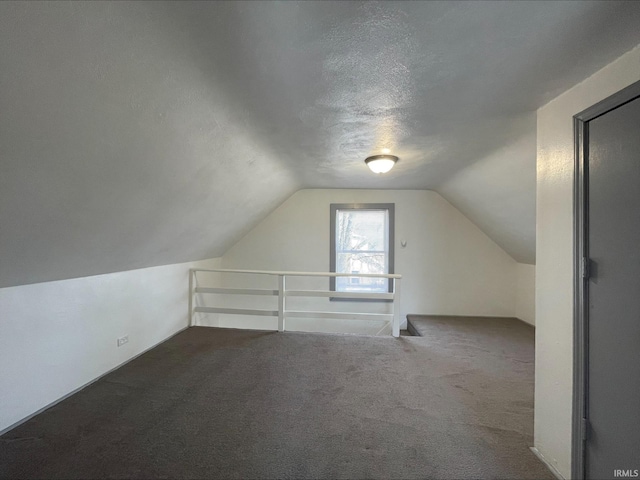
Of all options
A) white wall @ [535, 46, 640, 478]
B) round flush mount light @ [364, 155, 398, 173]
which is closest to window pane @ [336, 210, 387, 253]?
round flush mount light @ [364, 155, 398, 173]

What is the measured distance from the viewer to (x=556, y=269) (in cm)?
158

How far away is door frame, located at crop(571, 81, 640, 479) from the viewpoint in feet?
4.65

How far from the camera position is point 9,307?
1.86m

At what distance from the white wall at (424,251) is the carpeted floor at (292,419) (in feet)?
4.88

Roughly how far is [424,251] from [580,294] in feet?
10.7

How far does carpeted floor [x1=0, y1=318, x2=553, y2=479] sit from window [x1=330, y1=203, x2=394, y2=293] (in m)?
1.69

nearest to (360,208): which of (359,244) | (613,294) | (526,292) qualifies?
(359,244)

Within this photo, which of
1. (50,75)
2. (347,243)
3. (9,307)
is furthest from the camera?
(347,243)

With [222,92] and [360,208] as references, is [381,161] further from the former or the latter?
[360,208]

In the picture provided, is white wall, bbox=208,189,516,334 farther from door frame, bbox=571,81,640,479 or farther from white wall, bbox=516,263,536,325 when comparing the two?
door frame, bbox=571,81,640,479

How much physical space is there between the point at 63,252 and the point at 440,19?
2590mm

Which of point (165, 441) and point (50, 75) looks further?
point (165, 441)

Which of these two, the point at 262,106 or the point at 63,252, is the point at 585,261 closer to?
the point at 262,106

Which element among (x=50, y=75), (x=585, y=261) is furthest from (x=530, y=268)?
(x=50, y=75)
